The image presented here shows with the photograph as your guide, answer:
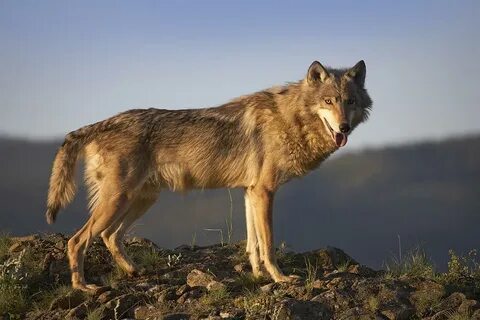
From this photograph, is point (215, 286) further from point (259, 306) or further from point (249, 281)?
point (259, 306)

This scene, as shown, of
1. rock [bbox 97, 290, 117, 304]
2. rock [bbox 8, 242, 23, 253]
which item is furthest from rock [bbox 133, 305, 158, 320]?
rock [bbox 8, 242, 23, 253]

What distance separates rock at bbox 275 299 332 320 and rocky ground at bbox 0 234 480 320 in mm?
13

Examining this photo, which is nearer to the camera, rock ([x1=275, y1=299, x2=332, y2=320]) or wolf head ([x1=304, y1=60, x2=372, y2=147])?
rock ([x1=275, y1=299, x2=332, y2=320])

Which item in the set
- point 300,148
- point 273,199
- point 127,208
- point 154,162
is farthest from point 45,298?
point 300,148

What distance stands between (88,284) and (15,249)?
2412 mm

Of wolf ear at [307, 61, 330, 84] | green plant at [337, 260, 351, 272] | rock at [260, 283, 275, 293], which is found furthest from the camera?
green plant at [337, 260, 351, 272]

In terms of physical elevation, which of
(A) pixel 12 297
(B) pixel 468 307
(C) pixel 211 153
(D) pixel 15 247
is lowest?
(B) pixel 468 307

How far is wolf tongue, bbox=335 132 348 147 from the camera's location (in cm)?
919

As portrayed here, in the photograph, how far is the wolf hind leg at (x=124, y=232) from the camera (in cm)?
963

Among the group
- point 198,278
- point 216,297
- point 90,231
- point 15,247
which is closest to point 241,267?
point 198,278

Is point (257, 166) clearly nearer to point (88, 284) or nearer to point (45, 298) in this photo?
point (88, 284)

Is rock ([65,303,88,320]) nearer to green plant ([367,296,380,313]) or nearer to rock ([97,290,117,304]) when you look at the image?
rock ([97,290,117,304])

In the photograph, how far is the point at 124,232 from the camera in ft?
32.0

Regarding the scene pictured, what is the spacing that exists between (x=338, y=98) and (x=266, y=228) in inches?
85.1
